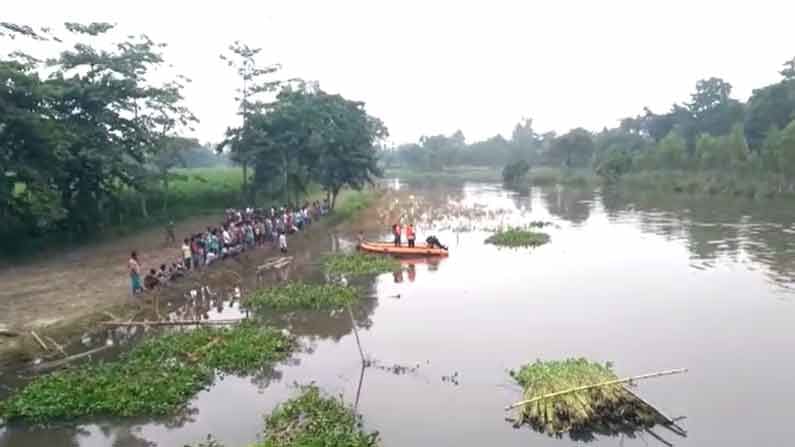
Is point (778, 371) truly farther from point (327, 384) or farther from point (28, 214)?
point (28, 214)

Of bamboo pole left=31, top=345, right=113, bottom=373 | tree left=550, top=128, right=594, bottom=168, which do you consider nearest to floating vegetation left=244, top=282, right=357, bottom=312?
bamboo pole left=31, top=345, right=113, bottom=373

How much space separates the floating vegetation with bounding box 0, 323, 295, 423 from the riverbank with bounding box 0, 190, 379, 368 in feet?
6.92

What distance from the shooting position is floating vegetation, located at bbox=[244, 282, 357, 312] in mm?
19922

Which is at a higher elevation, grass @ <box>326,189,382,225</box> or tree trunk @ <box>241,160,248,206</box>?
tree trunk @ <box>241,160,248,206</box>

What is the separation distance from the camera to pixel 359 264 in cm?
2612

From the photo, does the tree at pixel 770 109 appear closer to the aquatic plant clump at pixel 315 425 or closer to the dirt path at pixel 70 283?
the dirt path at pixel 70 283

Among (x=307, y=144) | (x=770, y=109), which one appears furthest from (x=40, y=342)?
(x=770, y=109)

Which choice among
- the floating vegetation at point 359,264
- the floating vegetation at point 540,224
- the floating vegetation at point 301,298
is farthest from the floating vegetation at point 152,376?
the floating vegetation at point 540,224

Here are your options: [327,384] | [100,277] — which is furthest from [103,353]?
[100,277]

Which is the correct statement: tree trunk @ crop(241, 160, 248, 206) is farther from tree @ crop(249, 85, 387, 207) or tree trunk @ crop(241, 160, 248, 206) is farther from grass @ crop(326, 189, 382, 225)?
grass @ crop(326, 189, 382, 225)

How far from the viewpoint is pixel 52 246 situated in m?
27.2

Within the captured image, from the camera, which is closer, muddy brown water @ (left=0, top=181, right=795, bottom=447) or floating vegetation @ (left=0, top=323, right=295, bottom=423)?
muddy brown water @ (left=0, top=181, right=795, bottom=447)

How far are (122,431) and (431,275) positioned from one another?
14982 millimetres

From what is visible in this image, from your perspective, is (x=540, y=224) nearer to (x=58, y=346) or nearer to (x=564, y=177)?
(x=58, y=346)
